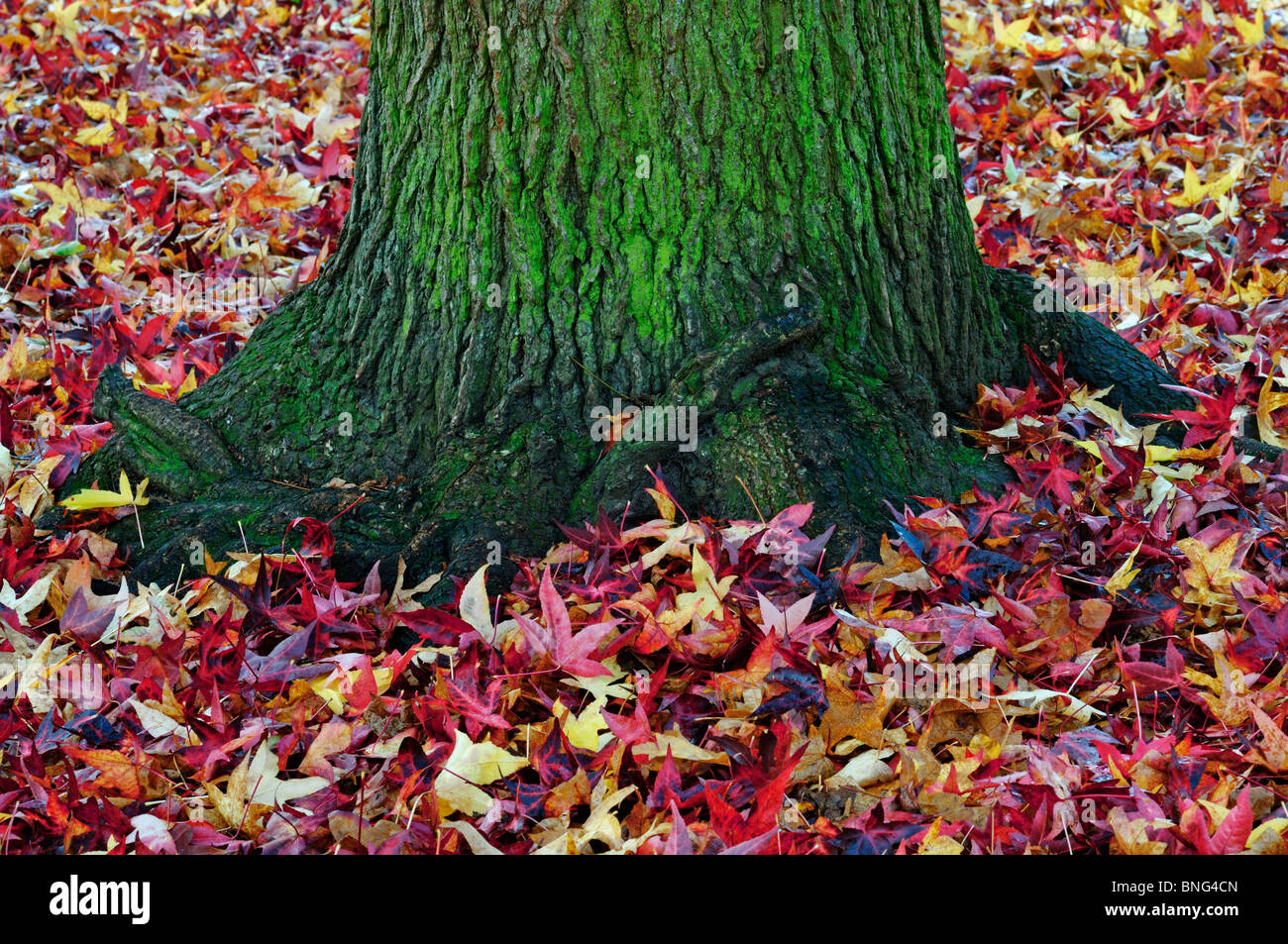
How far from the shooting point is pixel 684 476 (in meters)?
2.46

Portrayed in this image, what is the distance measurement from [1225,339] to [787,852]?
7.46 ft

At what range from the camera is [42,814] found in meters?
1.96

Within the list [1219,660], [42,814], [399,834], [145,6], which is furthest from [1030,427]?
[145,6]

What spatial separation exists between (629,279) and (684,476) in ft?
1.48

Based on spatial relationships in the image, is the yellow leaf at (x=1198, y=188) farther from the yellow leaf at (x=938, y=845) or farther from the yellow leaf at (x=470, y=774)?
the yellow leaf at (x=470, y=774)

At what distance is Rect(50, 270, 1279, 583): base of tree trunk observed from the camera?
2.40m

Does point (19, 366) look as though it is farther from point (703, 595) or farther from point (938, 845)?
point (938, 845)

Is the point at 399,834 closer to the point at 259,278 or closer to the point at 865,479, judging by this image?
the point at 865,479

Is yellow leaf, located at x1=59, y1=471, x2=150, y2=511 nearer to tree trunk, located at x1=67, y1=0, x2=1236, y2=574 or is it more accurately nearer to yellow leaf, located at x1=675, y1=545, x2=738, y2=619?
tree trunk, located at x1=67, y1=0, x2=1236, y2=574

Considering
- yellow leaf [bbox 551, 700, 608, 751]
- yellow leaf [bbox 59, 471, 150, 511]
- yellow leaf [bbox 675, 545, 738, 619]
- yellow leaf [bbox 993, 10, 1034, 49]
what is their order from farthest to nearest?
yellow leaf [bbox 993, 10, 1034, 49]
yellow leaf [bbox 59, 471, 150, 511]
yellow leaf [bbox 675, 545, 738, 619]
yellow leaf [bbox 551, 700, 608, 751]

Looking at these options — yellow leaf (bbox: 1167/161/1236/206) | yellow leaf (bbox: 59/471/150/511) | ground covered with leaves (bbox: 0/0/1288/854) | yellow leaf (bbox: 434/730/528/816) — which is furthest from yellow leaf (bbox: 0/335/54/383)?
yellow leaf (bbox: 1167/161/1236/206)

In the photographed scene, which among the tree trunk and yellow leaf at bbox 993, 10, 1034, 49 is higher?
yellow leaf at bbox 993, 10, 1034, 49

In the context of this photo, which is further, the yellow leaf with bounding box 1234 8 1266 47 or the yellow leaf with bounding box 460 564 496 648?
the yellow leaf with bounding box 1234 8 1266 47

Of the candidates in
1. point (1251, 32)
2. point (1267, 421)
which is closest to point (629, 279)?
point (1267, 421)
